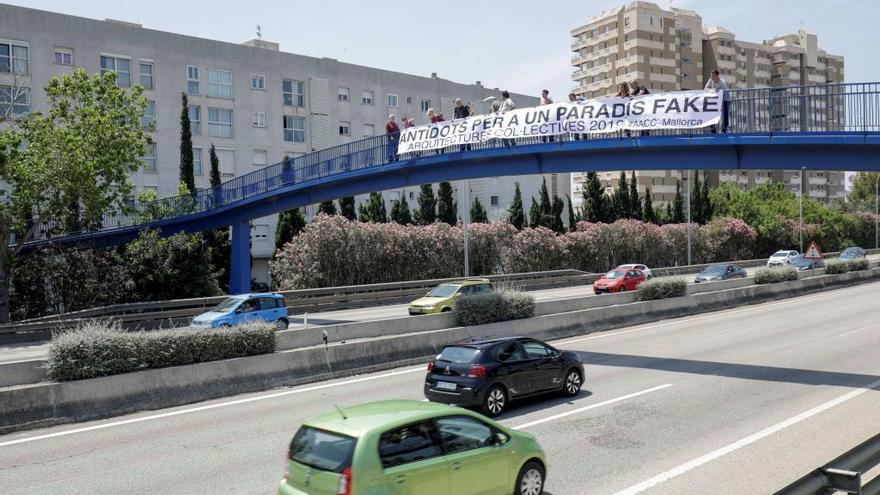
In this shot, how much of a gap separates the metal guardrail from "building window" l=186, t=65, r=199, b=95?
50526mm

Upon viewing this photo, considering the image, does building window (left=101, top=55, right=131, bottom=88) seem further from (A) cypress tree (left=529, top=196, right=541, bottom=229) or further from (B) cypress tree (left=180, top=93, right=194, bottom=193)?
(A) cypress tree (left=529, top=196, right=541, bottom=229)

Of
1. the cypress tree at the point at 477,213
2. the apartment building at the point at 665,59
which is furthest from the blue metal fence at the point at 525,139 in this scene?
the apartment building at the point at 665,59

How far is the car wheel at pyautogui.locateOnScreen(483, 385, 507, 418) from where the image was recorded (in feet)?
42.1

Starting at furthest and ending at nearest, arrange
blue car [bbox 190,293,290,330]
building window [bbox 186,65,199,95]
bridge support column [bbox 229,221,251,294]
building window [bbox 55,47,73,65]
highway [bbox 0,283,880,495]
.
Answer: building window [bbox 186,65,199,95]
building window [bbox 55,47,73,65]
bridge support column [bbox 229,221,251,294]
blue car [bbox 190,293,290,330]
highway [bbox 0,283,880,495]

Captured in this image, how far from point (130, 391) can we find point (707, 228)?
63639 mm

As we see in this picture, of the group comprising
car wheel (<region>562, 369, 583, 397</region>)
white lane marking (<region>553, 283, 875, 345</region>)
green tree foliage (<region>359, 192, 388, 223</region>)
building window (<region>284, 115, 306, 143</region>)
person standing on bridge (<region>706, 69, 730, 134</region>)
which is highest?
building window (<region>284, 115, 306, 143</region>)

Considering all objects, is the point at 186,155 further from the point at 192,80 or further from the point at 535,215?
the point at 535,215

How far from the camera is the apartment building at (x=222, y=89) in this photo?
45.0 metres

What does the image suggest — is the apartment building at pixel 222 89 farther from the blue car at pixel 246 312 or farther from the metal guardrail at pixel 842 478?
the metal guardrail at pixel 842 478

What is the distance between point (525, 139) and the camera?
2491 cm

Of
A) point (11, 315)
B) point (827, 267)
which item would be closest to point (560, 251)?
point (827, 267)

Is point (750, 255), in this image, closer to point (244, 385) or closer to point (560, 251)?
point (560, 251)

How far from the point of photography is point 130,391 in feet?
46.7

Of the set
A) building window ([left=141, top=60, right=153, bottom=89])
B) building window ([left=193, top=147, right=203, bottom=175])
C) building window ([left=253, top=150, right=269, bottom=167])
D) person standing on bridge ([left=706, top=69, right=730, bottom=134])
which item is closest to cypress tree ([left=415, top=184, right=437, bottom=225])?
building window ([left=253, top=150, right=269, bottom=167])
